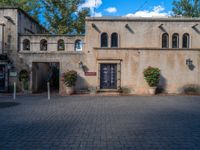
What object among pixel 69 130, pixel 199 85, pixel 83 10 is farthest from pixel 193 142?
pixel 83 10

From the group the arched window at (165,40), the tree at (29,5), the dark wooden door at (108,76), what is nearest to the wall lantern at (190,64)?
the arched window at (165,40)

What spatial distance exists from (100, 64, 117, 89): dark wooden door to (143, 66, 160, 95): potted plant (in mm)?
2445

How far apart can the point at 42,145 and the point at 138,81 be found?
12.7 metres

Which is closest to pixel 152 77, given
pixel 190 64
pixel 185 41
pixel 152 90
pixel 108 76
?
pixel 152 90

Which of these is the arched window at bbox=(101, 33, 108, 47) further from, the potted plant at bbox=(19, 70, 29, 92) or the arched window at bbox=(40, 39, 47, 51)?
the potted plant at bbox=(19, 70, 29, 92)

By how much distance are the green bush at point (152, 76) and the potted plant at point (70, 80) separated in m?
5.57

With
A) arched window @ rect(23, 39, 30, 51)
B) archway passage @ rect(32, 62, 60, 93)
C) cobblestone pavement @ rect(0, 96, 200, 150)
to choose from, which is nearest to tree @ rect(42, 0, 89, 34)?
archway passage @ rect(32, 62, 60, 93)

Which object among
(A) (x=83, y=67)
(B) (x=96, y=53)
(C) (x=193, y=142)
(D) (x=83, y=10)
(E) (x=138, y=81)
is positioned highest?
(D) (x=83, y=10)

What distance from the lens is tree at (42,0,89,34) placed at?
90.1 feet

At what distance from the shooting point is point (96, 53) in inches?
654

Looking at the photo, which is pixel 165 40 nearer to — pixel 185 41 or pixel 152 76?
pixel 185 41

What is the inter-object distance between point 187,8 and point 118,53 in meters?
20.4

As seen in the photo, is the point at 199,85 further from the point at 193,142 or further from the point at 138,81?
the point at 193,142

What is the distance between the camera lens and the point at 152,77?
15.8 m
